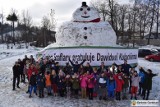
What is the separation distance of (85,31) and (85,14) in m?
1.19

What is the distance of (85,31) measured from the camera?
1814cm

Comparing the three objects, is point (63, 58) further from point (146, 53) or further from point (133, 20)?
point (133, 20)

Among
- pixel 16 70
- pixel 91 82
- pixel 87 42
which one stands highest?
pixel 87 42

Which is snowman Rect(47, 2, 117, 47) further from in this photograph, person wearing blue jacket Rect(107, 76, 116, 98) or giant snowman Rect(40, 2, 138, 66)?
person wearing blue jacket Rect(107, 76, 116, 98)

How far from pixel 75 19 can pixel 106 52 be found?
337 centimetres

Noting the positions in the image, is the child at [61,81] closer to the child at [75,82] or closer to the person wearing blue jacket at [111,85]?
the child at [75,82]

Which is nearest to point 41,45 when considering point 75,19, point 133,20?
point 133,20

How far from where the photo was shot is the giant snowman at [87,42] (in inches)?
652

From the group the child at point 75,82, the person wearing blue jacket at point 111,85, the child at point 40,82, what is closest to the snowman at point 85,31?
the child at point 75,82

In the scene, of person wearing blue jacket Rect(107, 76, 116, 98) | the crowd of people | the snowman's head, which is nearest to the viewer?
person wearing blue jacket Rect(107, 76, 116, 98)

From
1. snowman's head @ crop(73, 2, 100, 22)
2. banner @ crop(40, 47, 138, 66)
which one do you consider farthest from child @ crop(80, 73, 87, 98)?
snowman's head @ crop(73, 2, 100, 22)

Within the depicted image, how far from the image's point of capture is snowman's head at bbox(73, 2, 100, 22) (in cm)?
1852

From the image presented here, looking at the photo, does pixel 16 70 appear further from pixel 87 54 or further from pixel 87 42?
pixel 87 42

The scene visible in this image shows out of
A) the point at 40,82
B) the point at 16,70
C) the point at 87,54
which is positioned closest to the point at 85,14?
the point at 87,54
